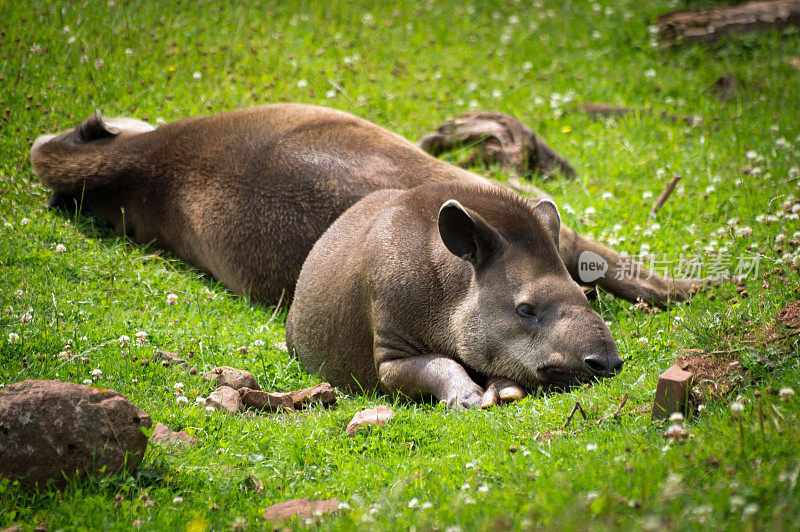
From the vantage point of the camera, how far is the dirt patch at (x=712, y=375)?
13.6 ft

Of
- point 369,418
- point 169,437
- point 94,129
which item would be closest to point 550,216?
point 369,418

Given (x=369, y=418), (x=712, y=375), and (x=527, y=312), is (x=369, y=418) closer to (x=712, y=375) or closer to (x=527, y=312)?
(x=527, y=312)

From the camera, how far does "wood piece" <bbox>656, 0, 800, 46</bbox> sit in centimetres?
1248

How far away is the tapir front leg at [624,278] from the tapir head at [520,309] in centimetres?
126

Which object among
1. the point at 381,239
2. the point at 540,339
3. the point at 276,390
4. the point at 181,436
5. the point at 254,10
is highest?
the point at 254,10

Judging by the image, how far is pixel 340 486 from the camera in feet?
13.7

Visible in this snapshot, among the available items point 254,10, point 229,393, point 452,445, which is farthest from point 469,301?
point 254,10

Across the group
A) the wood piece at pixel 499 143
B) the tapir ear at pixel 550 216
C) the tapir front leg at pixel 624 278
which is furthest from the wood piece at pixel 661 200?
the tapir ear at pixel 550 216

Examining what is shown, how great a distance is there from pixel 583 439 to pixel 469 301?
5.23 ft

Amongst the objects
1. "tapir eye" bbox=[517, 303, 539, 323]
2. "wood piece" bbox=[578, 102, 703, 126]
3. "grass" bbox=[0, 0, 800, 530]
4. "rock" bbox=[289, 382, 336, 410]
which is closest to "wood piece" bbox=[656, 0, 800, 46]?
"grass" bbox=[0, 0, 800, 530]

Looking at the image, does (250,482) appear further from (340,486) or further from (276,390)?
(276,390)

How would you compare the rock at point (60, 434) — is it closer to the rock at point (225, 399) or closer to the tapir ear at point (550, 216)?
the rock at point (225, 399)

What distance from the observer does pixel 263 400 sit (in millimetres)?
5484

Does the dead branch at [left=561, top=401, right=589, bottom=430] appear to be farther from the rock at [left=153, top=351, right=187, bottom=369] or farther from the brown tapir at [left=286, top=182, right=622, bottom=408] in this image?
the rock at [left=153, top=351, right=187, bottom=369]
